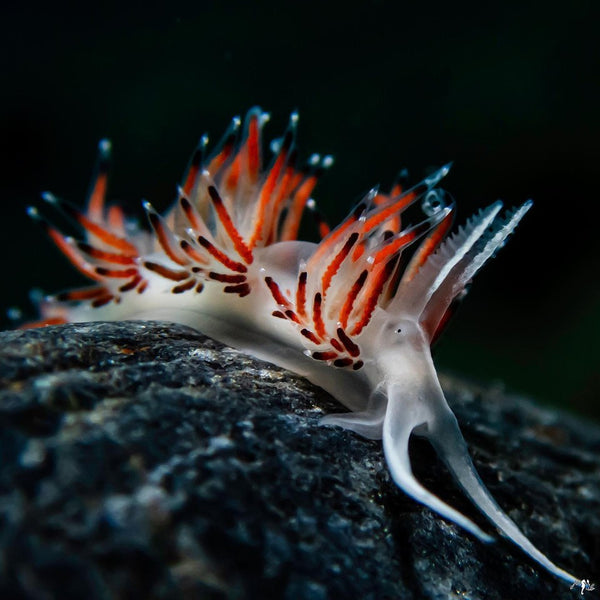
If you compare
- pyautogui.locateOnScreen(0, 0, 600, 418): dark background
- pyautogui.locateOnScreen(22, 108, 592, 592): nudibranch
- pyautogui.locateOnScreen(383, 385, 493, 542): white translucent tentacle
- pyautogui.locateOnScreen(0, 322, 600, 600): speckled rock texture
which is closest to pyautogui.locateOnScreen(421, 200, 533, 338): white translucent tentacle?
pyautogui.locateOnScreen(22, 108, 592, 592): nudibranch

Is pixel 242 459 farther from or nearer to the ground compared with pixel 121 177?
nearer to the ground

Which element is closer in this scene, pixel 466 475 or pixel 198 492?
pixel 198 492

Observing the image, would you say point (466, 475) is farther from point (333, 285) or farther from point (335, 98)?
point (335, 98)

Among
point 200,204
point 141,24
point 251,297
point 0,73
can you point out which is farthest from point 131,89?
point 251,297

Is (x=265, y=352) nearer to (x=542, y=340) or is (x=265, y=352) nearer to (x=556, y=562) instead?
(x=556, y=562)

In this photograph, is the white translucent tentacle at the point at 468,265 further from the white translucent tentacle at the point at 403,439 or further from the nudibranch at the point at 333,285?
the white translucent tentacle at the point at 403,439

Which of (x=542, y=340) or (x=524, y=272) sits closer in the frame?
(x=524, y=272)

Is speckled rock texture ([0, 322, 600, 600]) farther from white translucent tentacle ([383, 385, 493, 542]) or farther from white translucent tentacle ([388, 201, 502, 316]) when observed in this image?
white translucent tentacle ([388, 201, 502, 316])

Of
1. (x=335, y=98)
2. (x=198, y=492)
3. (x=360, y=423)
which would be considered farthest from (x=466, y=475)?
(x=335, y=98)
